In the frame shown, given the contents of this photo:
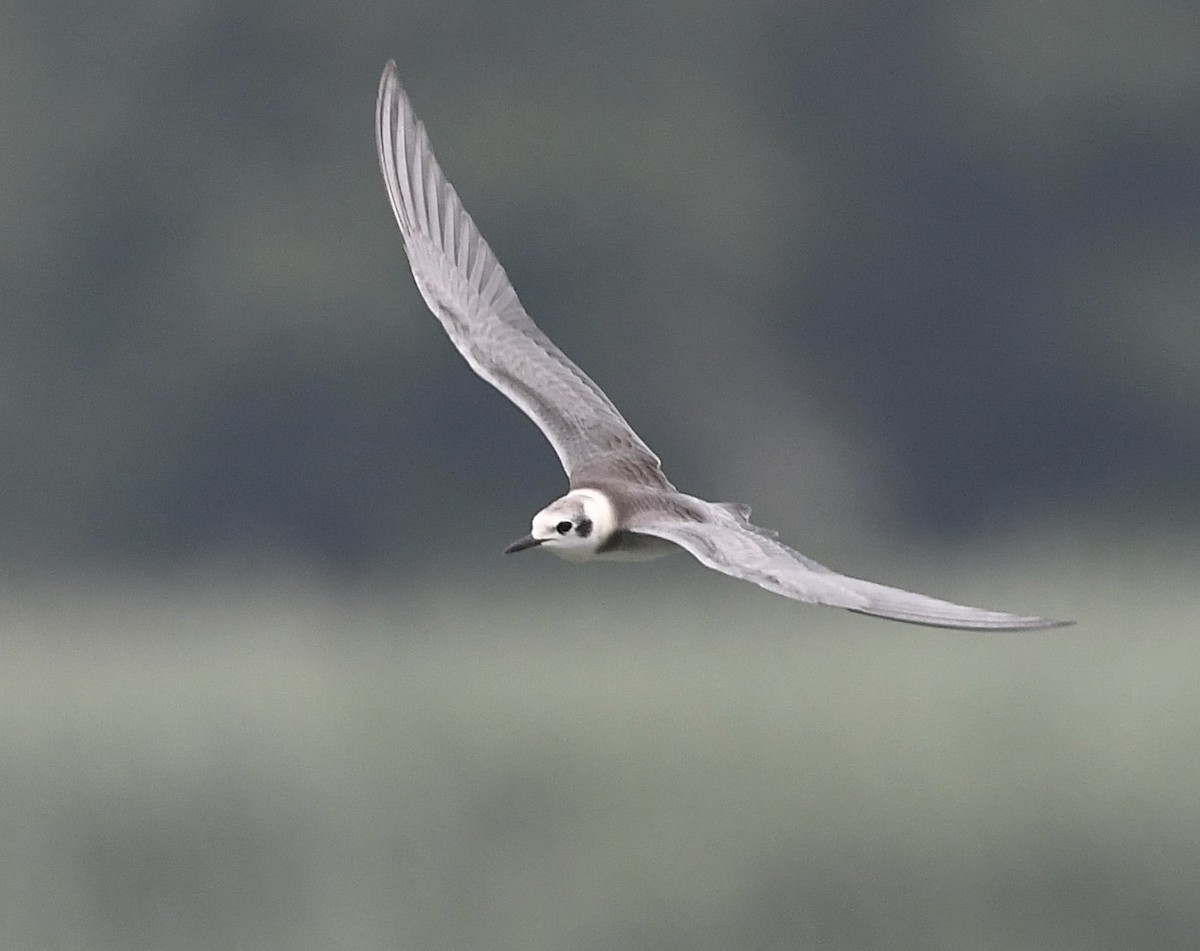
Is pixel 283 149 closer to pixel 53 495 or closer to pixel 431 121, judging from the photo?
pixel 431 121

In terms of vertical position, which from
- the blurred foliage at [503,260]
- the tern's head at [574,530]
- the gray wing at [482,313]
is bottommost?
the tern's head at [574,530]

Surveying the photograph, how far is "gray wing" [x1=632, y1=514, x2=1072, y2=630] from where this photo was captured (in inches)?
249

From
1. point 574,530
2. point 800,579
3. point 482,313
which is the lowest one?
point 800,579

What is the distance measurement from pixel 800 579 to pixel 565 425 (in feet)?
6.88

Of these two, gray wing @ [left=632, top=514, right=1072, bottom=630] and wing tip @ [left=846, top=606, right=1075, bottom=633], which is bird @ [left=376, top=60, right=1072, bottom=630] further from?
wing tip @ [left=846, top=606, right=1075, bottom=633]

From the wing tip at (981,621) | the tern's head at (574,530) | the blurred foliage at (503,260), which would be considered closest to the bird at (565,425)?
the tern's head at (574,530)

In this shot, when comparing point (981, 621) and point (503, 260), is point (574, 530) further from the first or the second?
point (503, 260)

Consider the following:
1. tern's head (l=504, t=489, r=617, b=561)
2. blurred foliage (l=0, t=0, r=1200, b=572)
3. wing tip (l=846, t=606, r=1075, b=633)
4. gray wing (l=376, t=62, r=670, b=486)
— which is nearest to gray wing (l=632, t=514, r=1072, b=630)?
wing tip (l=846, t=606, r=1075, b=633)

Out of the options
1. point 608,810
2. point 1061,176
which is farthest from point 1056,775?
point 1061,176

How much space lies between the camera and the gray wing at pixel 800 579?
6.33 meters

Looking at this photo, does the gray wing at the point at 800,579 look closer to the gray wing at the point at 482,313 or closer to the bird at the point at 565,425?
the bird at the point at 565,425

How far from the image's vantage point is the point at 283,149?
1612 inches

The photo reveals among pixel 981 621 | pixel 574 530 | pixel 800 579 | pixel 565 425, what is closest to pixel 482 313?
pixel 565 425

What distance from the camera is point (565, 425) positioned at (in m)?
9.20
